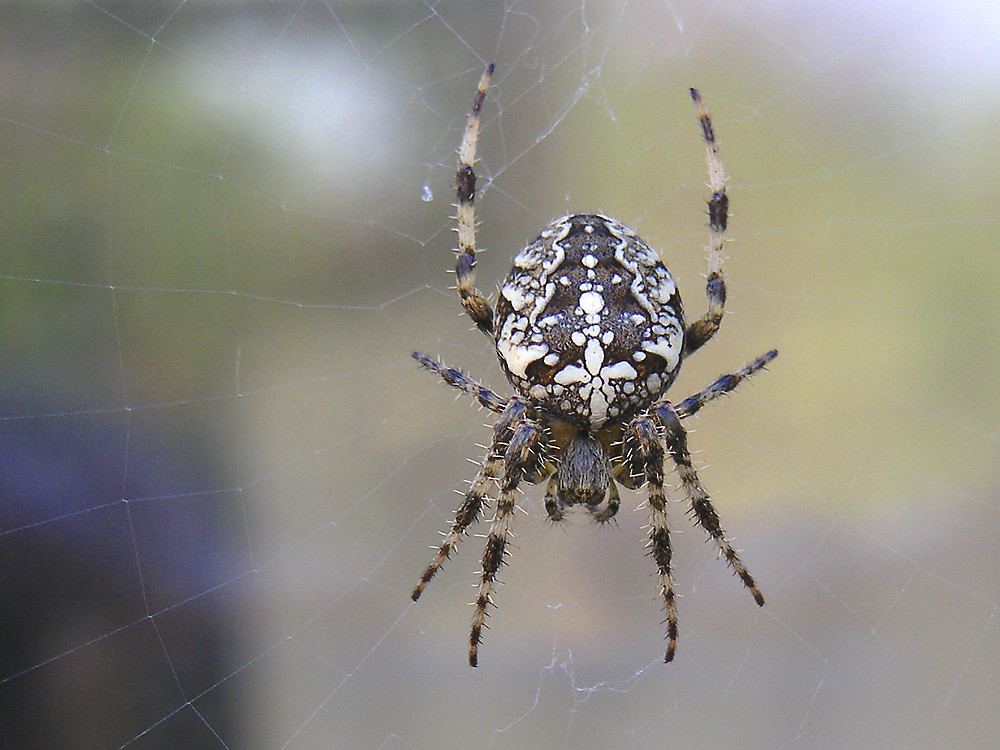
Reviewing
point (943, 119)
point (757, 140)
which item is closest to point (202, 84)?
point (757, 140)

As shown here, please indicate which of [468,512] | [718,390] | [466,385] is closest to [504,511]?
[468,512]

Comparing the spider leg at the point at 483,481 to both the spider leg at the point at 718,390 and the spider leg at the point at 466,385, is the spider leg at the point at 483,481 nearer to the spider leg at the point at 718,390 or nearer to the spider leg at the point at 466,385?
the spider leg at the point at 466,385

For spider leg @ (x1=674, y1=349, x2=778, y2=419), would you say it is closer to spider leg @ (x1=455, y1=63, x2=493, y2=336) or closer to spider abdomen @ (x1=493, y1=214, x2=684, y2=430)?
spider abdomen @ (x1=493, y1=214, x2=684, y2=430)

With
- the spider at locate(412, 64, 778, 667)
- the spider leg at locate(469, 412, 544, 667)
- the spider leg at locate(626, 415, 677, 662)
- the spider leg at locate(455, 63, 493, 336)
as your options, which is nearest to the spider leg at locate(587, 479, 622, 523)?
the spider at locate(412, 64, 778, 667)

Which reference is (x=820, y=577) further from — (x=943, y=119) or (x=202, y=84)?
(x=202, y=84)

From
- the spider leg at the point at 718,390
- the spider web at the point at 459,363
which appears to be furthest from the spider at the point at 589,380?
the spider web at the point at 459,363
